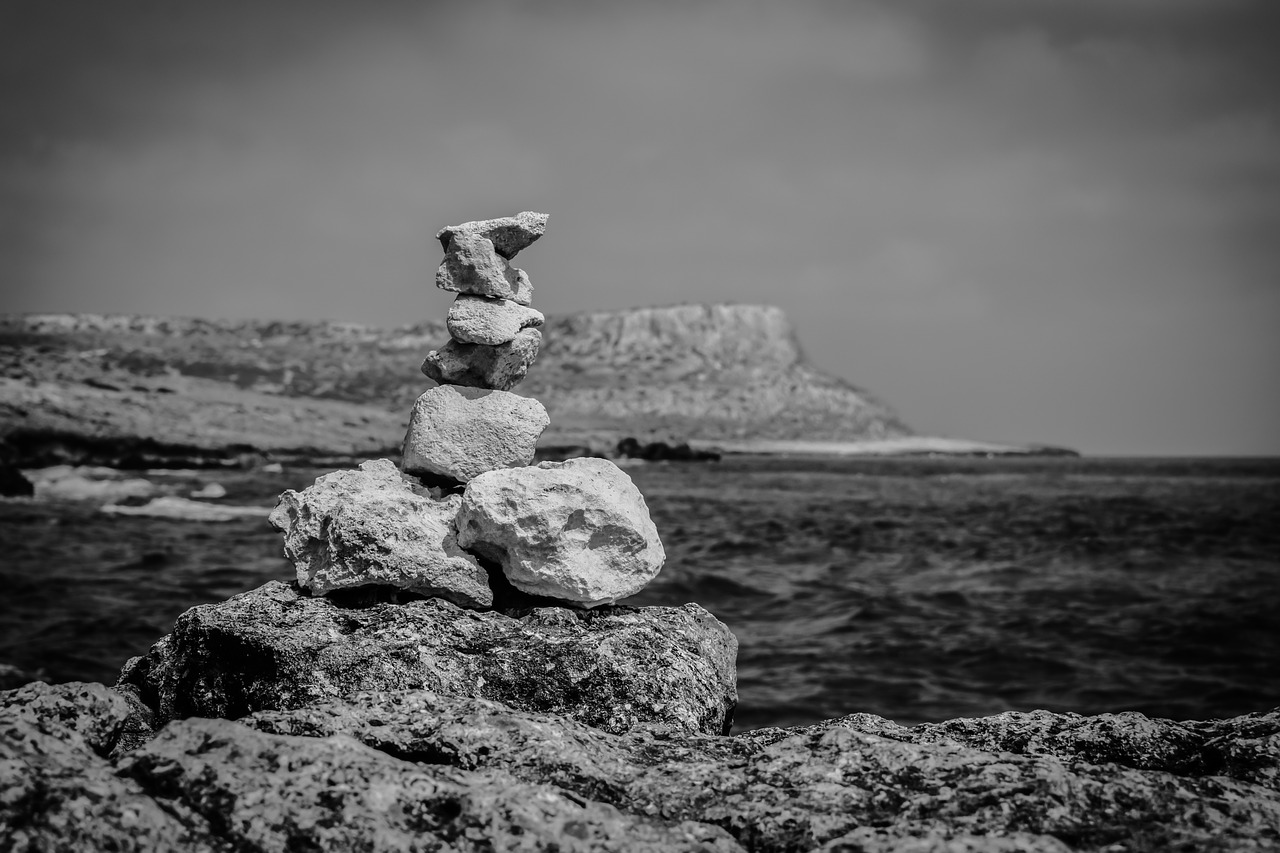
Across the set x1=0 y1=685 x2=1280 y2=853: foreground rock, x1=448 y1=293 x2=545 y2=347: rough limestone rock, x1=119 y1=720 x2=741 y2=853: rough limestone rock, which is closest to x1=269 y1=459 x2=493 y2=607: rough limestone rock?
x1=448 y1=293 x2=545 y2=347: rough limestone rock

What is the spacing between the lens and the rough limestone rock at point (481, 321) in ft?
21.2

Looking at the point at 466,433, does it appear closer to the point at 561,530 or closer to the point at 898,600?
the point at 561,530

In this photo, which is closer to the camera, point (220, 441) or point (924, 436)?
point (220, 441)

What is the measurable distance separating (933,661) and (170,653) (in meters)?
9.79

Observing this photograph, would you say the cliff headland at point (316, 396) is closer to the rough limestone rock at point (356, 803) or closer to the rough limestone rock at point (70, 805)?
the rough limestone rock at point (70, 805)

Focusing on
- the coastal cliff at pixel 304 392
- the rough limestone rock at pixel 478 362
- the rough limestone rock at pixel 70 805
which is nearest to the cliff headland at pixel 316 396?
the coastal cliff at pixel 304 392

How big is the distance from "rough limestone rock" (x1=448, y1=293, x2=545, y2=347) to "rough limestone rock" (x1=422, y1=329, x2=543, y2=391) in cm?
10

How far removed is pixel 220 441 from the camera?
193ft

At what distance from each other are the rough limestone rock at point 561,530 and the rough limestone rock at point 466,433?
55cm

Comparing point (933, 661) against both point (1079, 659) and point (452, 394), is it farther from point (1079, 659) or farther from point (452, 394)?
point (452, 394)

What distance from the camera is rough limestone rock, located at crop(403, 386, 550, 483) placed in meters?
6.42

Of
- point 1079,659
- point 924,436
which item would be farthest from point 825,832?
point 924,436

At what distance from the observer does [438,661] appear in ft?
16.8

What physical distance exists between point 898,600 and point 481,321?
1219cm
